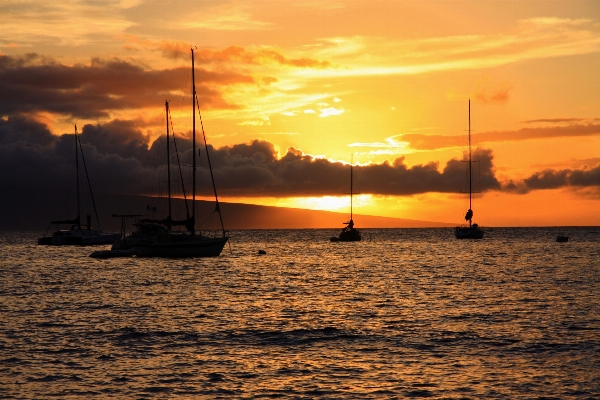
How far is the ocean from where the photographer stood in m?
25.4

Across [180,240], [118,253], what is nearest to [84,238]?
[118,253]

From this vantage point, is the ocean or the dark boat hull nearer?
the ocean

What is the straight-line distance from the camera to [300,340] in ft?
115

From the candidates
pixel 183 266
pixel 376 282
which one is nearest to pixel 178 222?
pixel 183 266

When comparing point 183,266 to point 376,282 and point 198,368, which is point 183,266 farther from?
point 198,368

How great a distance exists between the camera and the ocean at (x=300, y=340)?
83.3 feet

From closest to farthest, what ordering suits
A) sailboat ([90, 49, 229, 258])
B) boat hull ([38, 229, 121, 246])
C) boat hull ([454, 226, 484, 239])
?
sailboat ([90, 49, 229, 258]) < boat hull ([38, 229, 121, 246]) < boat hull ([454, 226, 484, 239])

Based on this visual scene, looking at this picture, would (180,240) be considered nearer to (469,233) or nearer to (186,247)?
(186,247)

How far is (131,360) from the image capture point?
1176 inches

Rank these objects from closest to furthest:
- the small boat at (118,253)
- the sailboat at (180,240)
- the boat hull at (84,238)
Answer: the sailboat at (180,240) → the small boat at (118,253) → the boat hull at (84,238)

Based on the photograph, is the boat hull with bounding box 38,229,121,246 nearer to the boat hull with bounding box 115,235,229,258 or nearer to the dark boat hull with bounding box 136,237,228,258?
the boat hull with bounding box 115,235,229,258

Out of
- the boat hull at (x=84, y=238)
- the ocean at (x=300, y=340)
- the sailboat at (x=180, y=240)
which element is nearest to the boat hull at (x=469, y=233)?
the boat hull at (x=84, y=238)

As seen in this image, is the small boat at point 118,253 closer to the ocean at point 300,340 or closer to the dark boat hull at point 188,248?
the dark boat hull at point 188,248

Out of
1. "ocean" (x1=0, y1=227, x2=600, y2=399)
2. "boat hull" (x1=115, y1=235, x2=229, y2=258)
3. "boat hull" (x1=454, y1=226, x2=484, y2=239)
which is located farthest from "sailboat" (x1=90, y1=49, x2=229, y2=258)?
"boat hull" (x1=454, y1=226, x2=484, y2=239)
